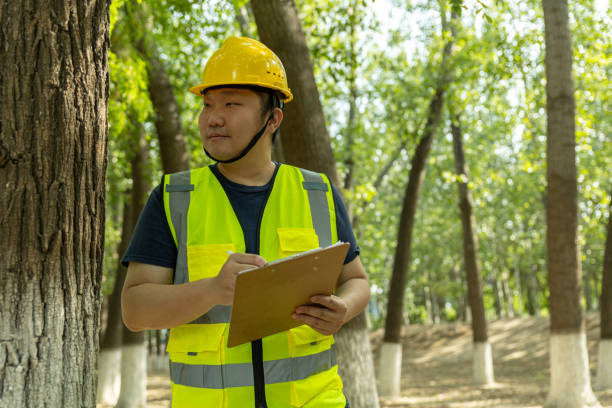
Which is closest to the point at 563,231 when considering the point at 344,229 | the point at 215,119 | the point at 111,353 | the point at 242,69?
the point at 344,229

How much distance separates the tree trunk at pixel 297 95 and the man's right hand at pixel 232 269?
13.6 ft

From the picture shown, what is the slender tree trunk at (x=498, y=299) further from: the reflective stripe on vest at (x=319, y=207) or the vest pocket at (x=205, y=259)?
the vest pocket at (x=205, y=259)

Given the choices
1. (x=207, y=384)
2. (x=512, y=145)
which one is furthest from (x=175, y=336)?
(x=512, y=145)

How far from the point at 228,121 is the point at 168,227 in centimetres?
48

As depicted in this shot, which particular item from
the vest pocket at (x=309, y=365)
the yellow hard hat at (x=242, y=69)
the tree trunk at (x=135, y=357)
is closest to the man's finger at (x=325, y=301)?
the vest pocket at (x=309, y=365)

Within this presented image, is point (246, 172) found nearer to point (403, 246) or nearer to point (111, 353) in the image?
point (403, 246)

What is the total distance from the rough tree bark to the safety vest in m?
3.51

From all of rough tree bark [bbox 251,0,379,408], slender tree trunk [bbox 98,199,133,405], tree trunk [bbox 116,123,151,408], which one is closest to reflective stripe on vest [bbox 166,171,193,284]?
rough tree bark [bbox 251,0,379,408]

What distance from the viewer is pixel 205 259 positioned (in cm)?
237

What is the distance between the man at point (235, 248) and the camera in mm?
2270

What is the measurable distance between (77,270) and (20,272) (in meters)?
0.21

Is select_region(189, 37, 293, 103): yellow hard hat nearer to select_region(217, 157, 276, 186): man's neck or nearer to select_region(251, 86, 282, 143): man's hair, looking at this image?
select_region(251, 86, 282, 143): man's hair

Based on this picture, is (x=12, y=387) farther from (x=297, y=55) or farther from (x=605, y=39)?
(x=605, y=39)

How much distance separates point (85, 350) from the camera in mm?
2584
